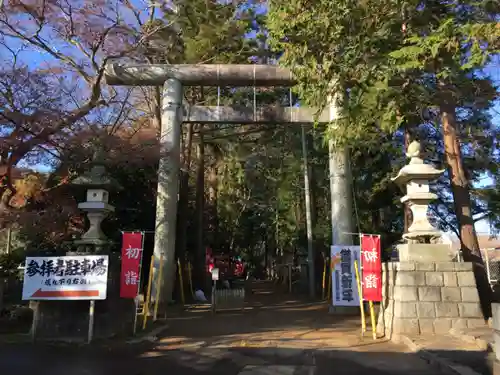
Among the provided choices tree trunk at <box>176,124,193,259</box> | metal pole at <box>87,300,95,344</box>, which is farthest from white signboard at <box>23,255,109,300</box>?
tree trunk at <box>176,124,193,259</box>

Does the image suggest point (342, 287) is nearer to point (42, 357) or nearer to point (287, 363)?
point (287, 363)

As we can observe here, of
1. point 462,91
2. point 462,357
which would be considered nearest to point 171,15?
point 462,91

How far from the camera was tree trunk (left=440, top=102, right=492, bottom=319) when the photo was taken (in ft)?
34.5

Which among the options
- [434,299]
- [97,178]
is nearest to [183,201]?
[97,178]

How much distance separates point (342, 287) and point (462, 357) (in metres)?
6.47

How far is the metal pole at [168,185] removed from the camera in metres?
15.2

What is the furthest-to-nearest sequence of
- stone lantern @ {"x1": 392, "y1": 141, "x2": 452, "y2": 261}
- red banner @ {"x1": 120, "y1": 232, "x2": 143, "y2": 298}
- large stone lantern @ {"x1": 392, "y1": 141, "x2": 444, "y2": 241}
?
red banner @ {"x1": 120, "y1": 232, "x2": 143, "y2": 298} < large stone lantern @ {"x1": 392, "y1": 141, "x2": 444, "y2": 241} < stone lantern @ {"x1": 392, "y1": 141, "x2": 452, "y2": 261}

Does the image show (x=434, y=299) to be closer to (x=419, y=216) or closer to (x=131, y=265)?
(x=419, y=216)

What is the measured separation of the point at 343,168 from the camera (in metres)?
15.6

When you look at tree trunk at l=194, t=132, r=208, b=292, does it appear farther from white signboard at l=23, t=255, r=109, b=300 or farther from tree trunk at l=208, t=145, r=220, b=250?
white signboard at l=23, t=255, r=109, b=300

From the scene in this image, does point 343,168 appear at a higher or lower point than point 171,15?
lower

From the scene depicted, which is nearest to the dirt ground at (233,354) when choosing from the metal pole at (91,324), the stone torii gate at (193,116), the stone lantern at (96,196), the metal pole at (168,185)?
the metal pole at (91,324)

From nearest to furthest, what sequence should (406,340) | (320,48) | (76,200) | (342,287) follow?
(406,340) → (320,48) → (342,287) → (76,200)

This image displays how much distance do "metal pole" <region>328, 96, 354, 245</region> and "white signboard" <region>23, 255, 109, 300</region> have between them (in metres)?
8.59
